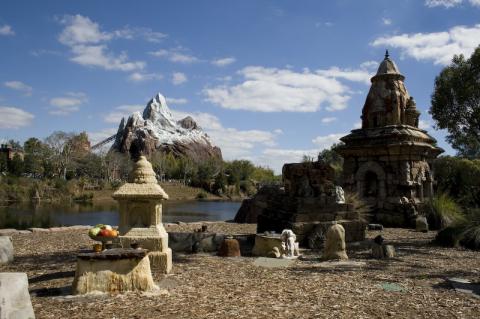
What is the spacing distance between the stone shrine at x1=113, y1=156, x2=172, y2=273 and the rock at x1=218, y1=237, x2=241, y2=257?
2284mm

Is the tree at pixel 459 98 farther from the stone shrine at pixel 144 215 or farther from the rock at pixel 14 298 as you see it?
the rock at pixel 14 298

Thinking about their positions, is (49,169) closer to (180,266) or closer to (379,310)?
(180,266)

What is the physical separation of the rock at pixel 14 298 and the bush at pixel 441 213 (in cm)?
1660

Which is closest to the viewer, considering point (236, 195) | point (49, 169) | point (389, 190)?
point (389, 190)

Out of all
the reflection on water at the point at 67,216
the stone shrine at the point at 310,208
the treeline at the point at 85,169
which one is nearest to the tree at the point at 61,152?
the treeline at the point at 85,169

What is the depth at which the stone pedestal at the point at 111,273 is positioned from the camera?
6637 millimetres

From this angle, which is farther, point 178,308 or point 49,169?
point 49,169

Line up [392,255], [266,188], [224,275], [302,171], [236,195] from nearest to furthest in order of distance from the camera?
[224,275]
[392,255]
[302,171]
[266,188]
[236,195]

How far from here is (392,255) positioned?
1068 cm

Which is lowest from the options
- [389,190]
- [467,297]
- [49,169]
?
[467,297]

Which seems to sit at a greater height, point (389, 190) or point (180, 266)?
point (389, 190)

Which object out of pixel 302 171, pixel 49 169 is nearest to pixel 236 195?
pixel 49 169

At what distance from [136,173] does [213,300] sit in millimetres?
3491

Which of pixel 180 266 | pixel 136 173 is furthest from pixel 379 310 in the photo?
pixel 136 173
